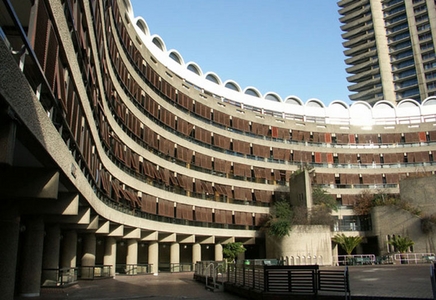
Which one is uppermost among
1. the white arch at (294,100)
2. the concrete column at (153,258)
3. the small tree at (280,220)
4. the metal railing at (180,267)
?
the white arch at (294,100)

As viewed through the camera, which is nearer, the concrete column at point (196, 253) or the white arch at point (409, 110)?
the concrete column at point (196, 253)

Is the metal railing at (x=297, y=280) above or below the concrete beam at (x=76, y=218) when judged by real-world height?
below

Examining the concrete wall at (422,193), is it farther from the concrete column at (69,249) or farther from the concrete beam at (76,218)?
the concrete beam at (76,218)

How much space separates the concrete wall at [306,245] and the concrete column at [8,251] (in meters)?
33.4

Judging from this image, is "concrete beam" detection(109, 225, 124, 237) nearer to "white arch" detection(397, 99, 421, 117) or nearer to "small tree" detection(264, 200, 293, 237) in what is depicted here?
"small tree" detection(264, 200, 293, 237)

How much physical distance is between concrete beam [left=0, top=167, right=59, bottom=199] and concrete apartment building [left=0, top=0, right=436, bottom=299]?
3 cm

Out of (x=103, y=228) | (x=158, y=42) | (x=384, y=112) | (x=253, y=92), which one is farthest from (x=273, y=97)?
(x=103, y=228)

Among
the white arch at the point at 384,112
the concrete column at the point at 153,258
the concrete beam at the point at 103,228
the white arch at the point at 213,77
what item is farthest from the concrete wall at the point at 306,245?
the white arch at the point at 384,112

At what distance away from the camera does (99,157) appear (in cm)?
2378

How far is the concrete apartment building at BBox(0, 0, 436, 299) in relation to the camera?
1074 centimetres

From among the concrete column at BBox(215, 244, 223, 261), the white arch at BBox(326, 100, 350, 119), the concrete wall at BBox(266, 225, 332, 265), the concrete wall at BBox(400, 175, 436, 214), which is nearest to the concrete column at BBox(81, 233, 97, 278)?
the concrete wall at BBox(266, 225, 332, 265)

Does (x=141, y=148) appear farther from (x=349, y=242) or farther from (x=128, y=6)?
(x=349, y=242)

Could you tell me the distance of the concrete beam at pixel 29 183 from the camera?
1127 cm

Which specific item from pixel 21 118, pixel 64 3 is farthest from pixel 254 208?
pixel 21 118
